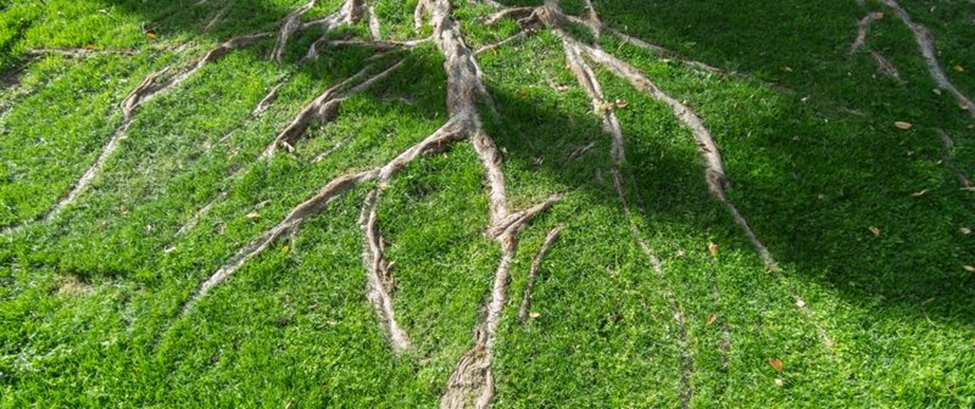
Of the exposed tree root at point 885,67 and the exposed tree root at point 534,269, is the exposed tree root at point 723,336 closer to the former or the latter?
the exposed tree root at point 534,269

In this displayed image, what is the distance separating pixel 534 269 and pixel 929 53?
4207 millimetres

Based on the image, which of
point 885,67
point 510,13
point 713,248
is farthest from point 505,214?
point 885,67

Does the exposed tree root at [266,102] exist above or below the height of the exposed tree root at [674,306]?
above

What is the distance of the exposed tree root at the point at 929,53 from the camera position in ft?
18.2

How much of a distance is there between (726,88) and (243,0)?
493cm

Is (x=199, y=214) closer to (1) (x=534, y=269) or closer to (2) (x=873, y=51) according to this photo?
(1) (x=534, y=269)

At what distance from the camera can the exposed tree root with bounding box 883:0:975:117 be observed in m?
5.54

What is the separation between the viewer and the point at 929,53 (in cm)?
598

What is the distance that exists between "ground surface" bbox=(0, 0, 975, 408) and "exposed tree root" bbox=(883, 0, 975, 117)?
72 mm

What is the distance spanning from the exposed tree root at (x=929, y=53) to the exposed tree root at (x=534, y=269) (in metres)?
3.55

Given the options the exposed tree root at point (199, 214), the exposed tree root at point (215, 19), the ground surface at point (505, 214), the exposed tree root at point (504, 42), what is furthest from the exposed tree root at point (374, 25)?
the exposed tree root at point (199, 214)

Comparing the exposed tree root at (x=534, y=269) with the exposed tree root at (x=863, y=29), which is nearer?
the exposed tree root at (x=534, y=269)

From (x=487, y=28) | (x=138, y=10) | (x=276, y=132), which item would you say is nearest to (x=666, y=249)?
(x=487, y=28)

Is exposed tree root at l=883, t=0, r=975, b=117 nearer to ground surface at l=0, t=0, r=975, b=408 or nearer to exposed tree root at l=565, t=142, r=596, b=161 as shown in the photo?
ground surface at l=0, t=0, r=975, b=408
